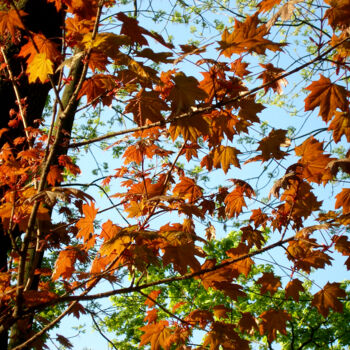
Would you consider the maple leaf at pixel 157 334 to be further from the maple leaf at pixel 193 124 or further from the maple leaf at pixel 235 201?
the maple leaf at pixel 193 124

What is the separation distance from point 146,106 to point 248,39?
0.70m

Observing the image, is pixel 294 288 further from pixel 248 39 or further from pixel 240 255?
pixel 248 39

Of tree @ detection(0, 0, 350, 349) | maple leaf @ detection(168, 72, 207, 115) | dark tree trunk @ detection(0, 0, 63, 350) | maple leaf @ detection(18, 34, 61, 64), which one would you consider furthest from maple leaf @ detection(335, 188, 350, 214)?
dark tree trunk @ detection(0, 0, 63, 350)

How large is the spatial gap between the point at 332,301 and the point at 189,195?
131cm

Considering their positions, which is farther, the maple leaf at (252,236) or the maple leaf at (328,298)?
the maple leaf at (252,236)

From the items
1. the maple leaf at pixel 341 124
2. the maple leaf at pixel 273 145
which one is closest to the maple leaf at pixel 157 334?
the maple leaf at pixel 273 145

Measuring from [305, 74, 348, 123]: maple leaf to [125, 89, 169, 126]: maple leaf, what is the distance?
3.58 feet

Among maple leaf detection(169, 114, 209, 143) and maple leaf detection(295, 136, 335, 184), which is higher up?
maple leaf detection(295, 136, 335, 184)

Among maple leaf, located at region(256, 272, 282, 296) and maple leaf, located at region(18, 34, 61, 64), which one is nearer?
maple leaf, located at region(18, 34, 61, 64)

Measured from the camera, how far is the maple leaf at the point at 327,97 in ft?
8.36

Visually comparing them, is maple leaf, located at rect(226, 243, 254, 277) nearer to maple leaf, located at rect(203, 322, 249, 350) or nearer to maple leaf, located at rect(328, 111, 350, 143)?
maple leaf, located at rect(203, 322, 249, 350)

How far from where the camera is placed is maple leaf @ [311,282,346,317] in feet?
8.69

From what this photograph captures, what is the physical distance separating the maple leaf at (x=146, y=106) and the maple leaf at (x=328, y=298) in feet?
5.72

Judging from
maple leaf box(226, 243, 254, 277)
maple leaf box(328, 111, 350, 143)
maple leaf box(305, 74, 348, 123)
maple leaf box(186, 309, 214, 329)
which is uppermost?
maple leaf box(305, 74, 348, 123)
